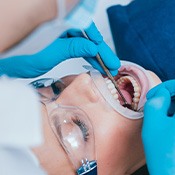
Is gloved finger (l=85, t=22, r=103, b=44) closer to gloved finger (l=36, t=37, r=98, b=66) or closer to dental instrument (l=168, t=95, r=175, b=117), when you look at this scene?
gloved finger (l=36, t=37, r=98, b=66)

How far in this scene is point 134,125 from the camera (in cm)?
128

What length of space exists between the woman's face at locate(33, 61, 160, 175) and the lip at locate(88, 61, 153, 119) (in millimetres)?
17

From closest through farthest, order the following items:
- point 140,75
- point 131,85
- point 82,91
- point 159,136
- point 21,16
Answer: point 21,16, point 159,136, point 82,91, point 140,75, point 131,85

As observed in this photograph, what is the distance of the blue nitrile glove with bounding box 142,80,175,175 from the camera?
107 cm

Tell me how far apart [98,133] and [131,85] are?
345 mm

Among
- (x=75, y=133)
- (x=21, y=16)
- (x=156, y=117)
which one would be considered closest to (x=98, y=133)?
(x=75, y=133)

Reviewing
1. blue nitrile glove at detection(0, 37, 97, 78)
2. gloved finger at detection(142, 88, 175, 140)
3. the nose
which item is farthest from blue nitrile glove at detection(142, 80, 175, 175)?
blue nitrile glove at detection(0, 37, 97, 78)

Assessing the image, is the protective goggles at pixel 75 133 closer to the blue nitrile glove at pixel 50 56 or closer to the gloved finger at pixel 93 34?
the blue nitrile glove at pixel 50 56

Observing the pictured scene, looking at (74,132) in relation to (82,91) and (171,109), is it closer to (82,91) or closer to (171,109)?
(82,91)

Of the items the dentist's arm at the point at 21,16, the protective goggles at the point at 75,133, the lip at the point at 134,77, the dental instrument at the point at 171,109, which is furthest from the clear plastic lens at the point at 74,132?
the dentist's arm at the point at 21,16

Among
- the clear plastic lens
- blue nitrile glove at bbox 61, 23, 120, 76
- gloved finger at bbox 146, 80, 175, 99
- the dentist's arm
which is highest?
the dentist's arm

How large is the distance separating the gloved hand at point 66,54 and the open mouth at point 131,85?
0.30 ft

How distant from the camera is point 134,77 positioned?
4.55ft

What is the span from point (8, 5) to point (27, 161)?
1.12 ft
